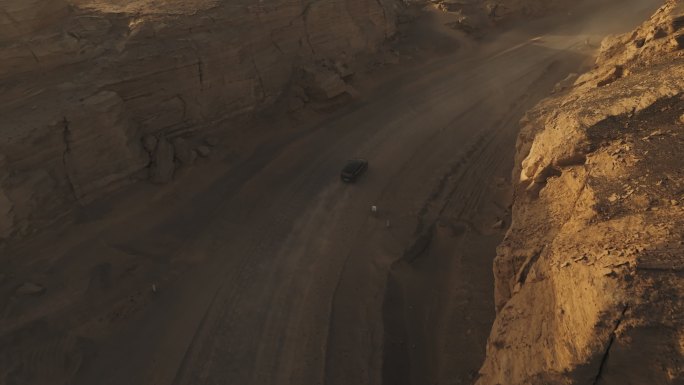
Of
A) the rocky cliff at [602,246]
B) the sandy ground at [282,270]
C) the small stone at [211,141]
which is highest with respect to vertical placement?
the rocky cliff at [602,246]

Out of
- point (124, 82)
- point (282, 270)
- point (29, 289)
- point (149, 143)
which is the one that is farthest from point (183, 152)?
point (29, 289)

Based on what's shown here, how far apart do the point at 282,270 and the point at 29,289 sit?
9.05 metres

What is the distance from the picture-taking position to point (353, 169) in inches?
915

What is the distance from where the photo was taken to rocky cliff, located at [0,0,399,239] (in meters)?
18.0

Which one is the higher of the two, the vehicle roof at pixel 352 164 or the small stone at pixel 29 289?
the vehicle roof at pixel 352 164

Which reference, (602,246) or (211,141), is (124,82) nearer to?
(211,141)

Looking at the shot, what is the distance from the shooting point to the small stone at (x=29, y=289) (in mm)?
16797

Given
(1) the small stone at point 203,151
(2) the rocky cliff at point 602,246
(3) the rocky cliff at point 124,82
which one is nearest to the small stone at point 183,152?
(3) the rocky cliff at point 124,82

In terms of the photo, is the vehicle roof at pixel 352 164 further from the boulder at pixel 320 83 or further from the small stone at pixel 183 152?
the small stone at pixel 183 152

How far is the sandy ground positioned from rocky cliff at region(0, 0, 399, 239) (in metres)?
1.53

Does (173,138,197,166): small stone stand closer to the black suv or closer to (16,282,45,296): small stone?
the black suv

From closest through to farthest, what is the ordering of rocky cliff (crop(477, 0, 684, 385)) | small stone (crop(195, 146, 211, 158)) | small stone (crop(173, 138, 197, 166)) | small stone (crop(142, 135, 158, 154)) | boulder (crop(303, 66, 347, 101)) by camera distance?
rocky cliff (crop(477, 0, 684, 385)), small stone (crop(142, 135, 158, 154)), small stone (crop(173, 138, 197, 166)), small stone (crop(195, 146, 211, 158)), boulder (crop(303, 66, 347, 101))

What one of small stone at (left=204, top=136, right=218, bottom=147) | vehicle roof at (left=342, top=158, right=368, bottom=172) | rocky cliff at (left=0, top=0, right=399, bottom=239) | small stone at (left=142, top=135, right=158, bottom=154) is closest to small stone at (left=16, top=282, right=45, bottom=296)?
rocky cliff at (left=0, top=0, right=399, bottom=239)

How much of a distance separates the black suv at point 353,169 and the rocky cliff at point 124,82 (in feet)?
20.5
